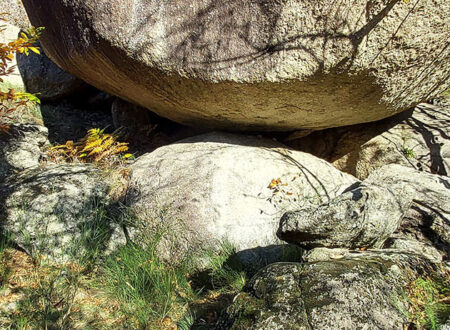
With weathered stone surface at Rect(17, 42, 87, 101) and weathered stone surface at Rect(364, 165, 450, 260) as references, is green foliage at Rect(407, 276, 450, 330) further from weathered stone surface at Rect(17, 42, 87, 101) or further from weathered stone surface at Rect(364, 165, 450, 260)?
weathered stone surface at Rect(17, 42, 87, 101)

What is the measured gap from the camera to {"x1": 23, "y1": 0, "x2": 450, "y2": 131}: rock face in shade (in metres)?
3.09

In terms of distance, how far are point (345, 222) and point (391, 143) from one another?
7.43 ft

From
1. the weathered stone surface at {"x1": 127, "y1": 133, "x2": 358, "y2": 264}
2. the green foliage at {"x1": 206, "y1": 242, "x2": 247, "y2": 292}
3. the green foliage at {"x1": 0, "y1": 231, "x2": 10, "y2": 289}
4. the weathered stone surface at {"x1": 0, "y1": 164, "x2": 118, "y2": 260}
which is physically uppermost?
the weathered stone surface at {"x1": 127, "y1": 133, "x2": 358, "y2": 264}

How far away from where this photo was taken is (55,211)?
3914 millimetres

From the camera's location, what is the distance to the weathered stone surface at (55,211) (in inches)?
144

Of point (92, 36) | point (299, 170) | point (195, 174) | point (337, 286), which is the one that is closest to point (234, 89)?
point (195, 174)

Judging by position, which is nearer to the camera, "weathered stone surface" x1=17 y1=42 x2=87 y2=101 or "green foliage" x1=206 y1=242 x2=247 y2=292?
"green foliage" x1=206 y1=242 x2=247 y2=292

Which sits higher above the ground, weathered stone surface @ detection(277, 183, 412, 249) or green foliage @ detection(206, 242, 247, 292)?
weathered stone surface @ detection(277, 183, 412, 249)

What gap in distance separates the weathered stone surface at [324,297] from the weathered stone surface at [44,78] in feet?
18.4

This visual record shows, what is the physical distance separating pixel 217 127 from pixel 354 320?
3169mm

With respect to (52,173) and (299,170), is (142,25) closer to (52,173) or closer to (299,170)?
(52,173)

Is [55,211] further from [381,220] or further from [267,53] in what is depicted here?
[381,220]

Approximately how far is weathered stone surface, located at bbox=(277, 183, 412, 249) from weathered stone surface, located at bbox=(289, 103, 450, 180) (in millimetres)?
1739

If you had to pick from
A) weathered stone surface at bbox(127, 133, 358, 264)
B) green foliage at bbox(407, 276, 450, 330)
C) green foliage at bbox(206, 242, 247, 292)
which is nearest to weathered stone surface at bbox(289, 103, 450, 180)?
weathered stone surface at bbox(127, 133, 358, 264)
